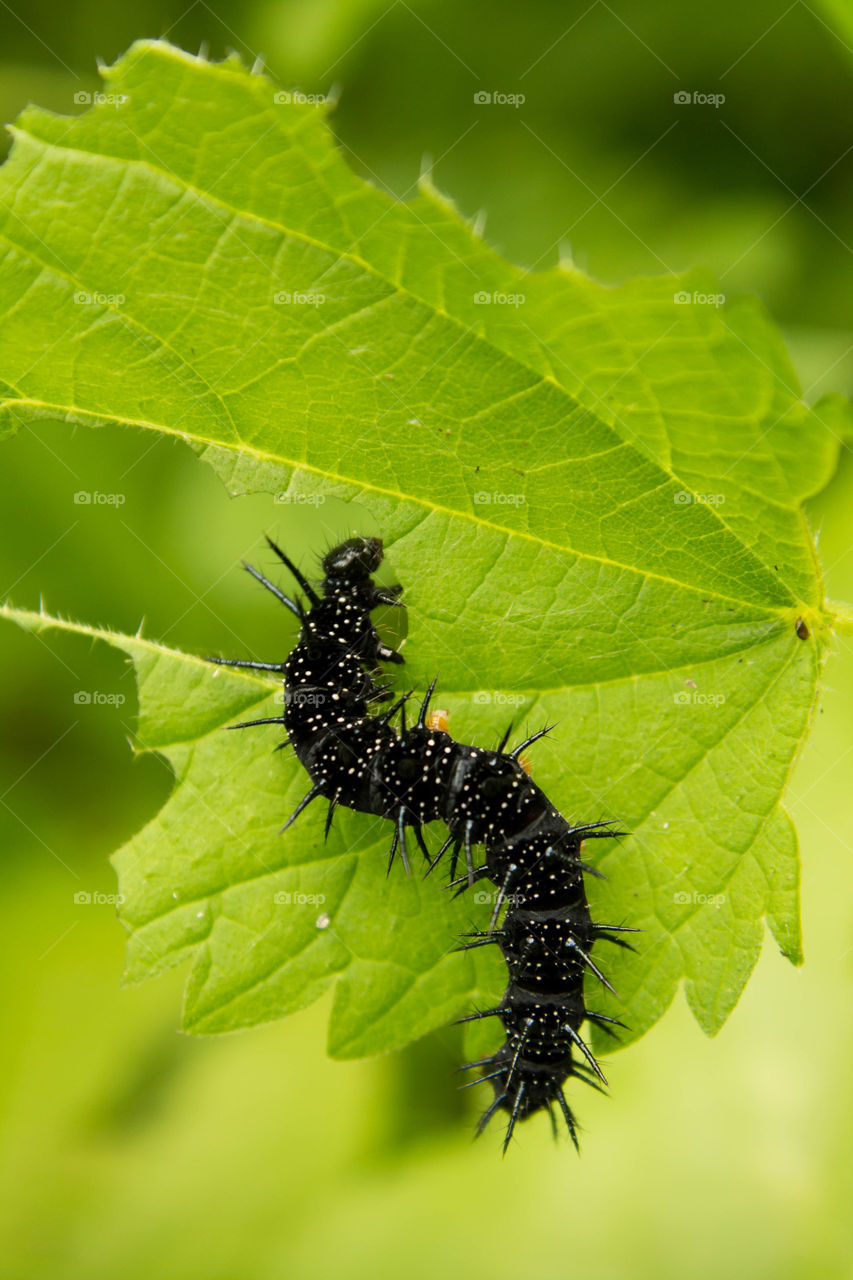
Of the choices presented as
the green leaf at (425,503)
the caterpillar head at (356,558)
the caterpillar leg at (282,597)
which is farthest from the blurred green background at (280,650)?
the green leaf at (425,503)

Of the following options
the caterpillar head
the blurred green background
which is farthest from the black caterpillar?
the blurred green background

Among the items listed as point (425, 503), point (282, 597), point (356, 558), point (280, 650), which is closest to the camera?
point (425, 503)

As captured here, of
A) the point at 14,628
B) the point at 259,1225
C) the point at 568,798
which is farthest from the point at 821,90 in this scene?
the point at 259,1225

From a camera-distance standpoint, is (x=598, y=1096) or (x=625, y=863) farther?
(x=598, y=1096)

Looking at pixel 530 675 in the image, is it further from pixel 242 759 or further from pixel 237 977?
pixel 237 977

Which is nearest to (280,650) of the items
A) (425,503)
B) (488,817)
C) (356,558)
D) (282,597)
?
(282,597)

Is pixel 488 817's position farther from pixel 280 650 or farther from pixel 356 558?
pixel 280 650

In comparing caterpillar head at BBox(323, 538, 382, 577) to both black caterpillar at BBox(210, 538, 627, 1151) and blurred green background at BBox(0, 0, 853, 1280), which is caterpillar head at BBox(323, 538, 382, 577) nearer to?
black caterpillar at BBox(210, 538, 627, 1151)

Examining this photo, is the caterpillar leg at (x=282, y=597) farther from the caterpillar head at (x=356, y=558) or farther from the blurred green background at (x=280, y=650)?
the blurred green background at (x=280, y=650)
